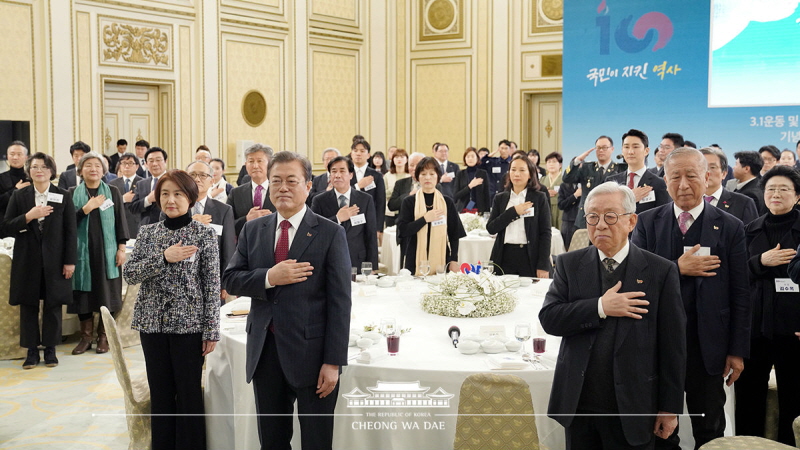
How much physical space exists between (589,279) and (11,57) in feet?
29.6

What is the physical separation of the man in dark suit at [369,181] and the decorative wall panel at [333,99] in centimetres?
513

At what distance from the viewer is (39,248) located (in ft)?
18.1

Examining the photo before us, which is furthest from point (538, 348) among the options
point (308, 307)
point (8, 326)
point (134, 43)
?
point (134, 43)

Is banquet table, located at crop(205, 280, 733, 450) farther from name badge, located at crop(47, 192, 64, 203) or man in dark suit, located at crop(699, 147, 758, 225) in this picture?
name badge, located at crop(47, 192, 64, 203)

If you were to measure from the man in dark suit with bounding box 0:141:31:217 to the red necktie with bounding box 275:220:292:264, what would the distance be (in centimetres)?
507

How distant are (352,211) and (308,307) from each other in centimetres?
271

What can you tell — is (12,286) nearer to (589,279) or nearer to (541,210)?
(541,210)

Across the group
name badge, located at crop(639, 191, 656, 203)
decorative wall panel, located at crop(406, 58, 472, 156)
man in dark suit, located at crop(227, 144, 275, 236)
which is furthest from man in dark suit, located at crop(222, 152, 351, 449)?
decorative wall panel, located at crop(406, 58, 472, 156)

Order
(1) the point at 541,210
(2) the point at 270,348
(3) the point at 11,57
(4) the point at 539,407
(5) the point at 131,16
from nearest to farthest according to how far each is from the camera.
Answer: (2) the point at 270,348 → (4) the point at 539,407 → (1) the point at 541,210 → (3) the point at 11,57 → (5) the point at 131,16

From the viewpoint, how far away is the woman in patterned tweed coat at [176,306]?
11.4 feet

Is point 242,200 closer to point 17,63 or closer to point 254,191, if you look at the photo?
point 254,191

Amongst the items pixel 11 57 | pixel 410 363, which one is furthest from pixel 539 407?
pixel 11 57

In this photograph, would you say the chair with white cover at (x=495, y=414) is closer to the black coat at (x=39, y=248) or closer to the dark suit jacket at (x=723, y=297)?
the dark suit jacket at (x=723, y=297)

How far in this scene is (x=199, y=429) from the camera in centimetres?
365
